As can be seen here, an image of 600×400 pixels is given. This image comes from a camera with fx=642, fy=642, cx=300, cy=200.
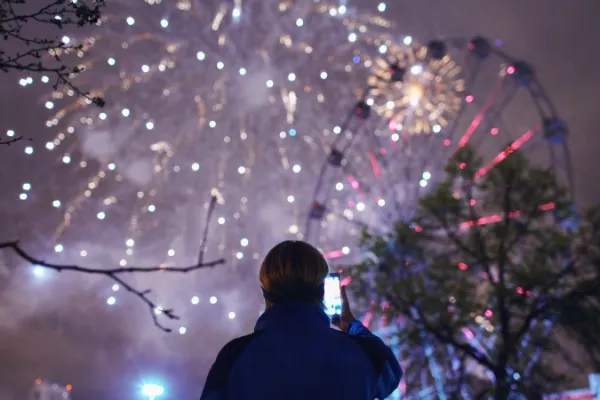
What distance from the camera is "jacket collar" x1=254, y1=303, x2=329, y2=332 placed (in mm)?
2301

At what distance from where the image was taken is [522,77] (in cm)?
2245

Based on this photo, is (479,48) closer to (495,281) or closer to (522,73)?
(522,73)

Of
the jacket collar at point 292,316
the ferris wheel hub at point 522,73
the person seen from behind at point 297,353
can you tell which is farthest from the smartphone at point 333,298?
the ferris wheel hub at point 522,73

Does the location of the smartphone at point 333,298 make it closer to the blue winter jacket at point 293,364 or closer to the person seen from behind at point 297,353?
the person seen from behind at point 297,353

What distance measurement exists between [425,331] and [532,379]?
261 centimetres

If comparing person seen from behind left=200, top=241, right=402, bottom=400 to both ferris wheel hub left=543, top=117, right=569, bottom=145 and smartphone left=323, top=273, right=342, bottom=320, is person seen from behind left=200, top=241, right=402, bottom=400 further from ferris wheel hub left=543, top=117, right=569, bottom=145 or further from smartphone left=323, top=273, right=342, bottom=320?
ferris wheel hub left=543, top=117, right=569, bottom=145

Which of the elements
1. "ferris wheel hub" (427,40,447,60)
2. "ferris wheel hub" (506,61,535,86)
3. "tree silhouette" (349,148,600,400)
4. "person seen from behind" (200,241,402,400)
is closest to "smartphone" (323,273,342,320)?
"person seen from behind" (200,241,402,400)

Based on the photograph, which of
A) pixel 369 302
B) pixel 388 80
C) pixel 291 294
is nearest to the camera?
pixel 291 294

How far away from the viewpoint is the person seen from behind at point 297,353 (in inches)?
85.2

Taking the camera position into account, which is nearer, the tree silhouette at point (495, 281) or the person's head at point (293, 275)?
the person's head at point (293, 275)

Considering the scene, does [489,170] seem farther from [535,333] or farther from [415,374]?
[415,374]

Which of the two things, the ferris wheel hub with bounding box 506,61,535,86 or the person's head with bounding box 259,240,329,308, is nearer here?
the person's head with bounding box 259,240,329,308

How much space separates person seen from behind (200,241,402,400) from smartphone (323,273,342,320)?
392 mm

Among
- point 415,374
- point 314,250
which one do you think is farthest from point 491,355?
point 314,250
